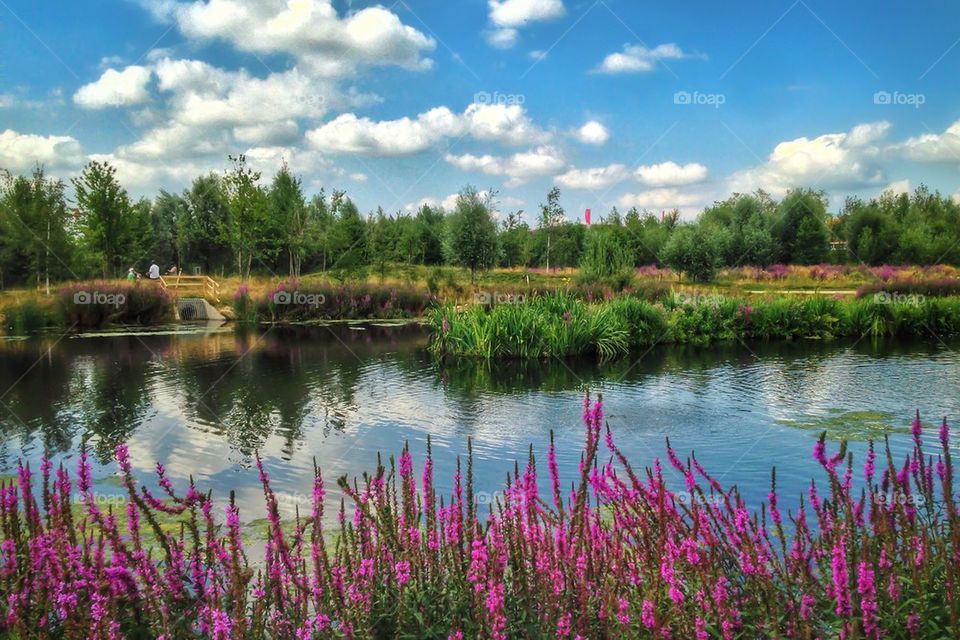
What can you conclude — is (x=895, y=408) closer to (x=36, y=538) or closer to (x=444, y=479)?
(x=444, y=479)

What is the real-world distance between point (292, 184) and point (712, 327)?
126 feet

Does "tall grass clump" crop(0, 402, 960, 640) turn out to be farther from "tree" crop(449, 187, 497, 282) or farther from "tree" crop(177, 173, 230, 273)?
"tree" crop(177, 173, 230, 273)

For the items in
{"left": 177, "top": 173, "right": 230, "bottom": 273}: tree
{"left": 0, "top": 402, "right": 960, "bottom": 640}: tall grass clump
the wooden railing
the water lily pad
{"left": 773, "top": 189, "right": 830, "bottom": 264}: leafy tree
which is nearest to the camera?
{"left": 0, "top": 402, "right": 960, "bottom": 640}: tall grass clump

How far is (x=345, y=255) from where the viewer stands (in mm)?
56156

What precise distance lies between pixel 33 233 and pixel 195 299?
32.0ft

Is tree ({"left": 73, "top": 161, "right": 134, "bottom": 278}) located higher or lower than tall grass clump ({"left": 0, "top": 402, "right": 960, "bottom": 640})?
higher

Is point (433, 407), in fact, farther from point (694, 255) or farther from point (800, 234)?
point (800, 234)

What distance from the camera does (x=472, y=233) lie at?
4216cm

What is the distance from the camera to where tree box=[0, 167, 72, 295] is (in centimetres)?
3791

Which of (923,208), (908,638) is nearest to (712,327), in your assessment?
(908,638)

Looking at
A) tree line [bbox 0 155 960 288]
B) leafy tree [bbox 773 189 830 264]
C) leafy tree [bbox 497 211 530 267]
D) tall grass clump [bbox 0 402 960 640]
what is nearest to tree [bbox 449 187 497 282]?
tree line [bbox 0 155 960 288]

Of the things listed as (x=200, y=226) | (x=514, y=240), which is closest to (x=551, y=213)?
(x=514, y=240)

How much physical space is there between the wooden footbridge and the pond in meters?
12.2

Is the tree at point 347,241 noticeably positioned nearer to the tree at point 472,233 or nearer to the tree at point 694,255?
the tree at point 472,233
